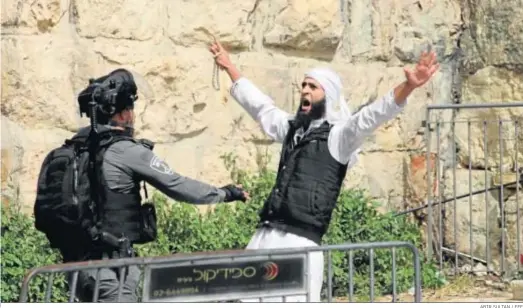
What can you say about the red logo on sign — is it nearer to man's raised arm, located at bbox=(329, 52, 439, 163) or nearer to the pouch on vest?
the pouch on vest

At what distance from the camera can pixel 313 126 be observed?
690 cm

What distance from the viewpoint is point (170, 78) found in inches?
332

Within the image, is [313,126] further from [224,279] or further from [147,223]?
[224,279]

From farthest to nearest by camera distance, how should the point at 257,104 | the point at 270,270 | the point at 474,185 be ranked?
the point at 474,185
the point at 257,104
the point at 270,270

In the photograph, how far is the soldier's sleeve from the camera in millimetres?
6422

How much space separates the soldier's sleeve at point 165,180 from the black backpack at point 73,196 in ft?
0.36

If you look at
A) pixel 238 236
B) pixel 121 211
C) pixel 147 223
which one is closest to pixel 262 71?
pixel 238 236

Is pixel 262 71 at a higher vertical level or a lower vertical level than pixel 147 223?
higher

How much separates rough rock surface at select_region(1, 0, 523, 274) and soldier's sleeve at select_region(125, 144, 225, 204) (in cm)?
160

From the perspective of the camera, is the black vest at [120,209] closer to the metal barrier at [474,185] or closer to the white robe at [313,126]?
the white robe at [313,126]

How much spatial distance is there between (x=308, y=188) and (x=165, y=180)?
752mm

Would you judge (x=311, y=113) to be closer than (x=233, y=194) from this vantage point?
No

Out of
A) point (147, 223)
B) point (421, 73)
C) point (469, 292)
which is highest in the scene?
point (421, 73)
